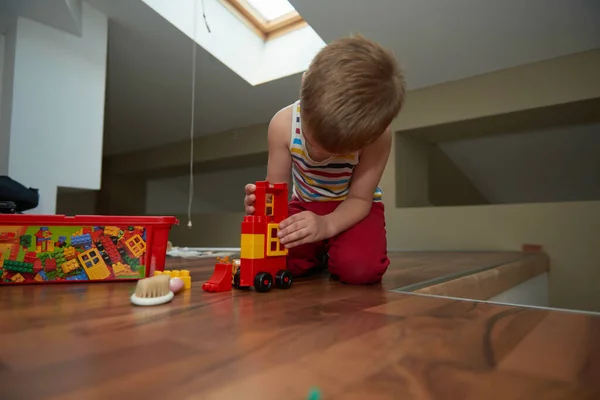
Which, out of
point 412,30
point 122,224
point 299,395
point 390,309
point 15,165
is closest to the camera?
point 299,395

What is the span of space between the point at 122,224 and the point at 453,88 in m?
1.85

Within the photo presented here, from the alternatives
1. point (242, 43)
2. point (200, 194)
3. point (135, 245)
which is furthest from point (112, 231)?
point (200, 194)

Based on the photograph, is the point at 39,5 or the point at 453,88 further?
the point at 453,88

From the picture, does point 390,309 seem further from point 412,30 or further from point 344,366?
point 412,30

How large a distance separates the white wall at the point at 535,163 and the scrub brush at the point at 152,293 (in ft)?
7.47

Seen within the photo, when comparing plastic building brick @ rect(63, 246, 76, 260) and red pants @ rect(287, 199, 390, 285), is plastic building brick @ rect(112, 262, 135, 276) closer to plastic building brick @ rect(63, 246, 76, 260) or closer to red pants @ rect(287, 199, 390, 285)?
plastic building brick @ rect(63, 246, 76, 260)

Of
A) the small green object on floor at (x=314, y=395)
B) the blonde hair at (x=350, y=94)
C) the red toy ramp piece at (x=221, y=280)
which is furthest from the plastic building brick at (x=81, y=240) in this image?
the small green object on floor at (x=314, y=395)

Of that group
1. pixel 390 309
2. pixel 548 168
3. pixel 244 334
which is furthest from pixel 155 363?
pixel 548 168

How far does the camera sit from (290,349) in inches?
16.6

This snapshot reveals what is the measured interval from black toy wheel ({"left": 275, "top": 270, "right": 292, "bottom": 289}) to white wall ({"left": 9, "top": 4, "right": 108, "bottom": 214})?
1.20 metres

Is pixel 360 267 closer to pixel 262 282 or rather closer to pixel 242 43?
pixel 262 282

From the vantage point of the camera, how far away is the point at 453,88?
6.95 ft

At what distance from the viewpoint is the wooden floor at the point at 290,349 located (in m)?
0.32

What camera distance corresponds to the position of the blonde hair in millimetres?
652
